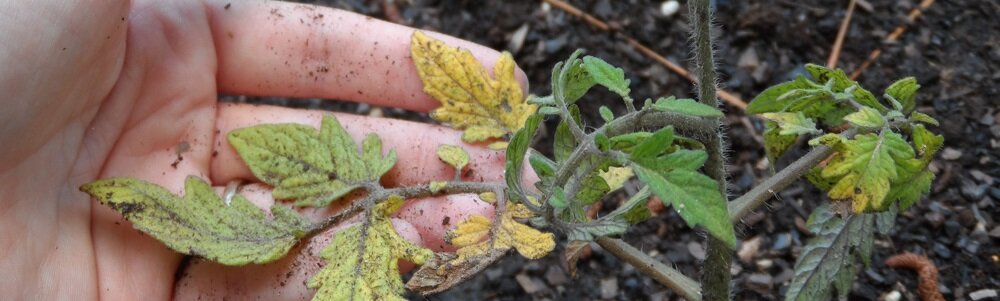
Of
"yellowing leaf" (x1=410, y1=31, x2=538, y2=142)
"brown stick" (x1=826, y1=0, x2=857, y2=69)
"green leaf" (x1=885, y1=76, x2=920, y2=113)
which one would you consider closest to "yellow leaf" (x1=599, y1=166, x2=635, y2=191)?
"yellowing leaf" (x1=410, y1=31, x2=538, y2=142)

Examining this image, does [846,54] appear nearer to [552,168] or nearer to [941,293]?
[941,293]

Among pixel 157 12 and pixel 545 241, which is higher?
pixel 157 12

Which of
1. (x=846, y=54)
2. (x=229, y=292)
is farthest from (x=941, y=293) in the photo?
(x=229, y=292)

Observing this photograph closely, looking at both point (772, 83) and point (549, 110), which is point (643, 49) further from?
point (549, 110)

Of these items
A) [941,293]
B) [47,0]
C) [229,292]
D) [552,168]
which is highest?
[47,0]

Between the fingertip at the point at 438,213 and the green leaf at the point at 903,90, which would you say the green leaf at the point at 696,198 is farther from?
the fingertip at the point at 438,213

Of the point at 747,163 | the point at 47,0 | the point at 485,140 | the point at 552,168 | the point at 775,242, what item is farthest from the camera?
the point at 747,163
